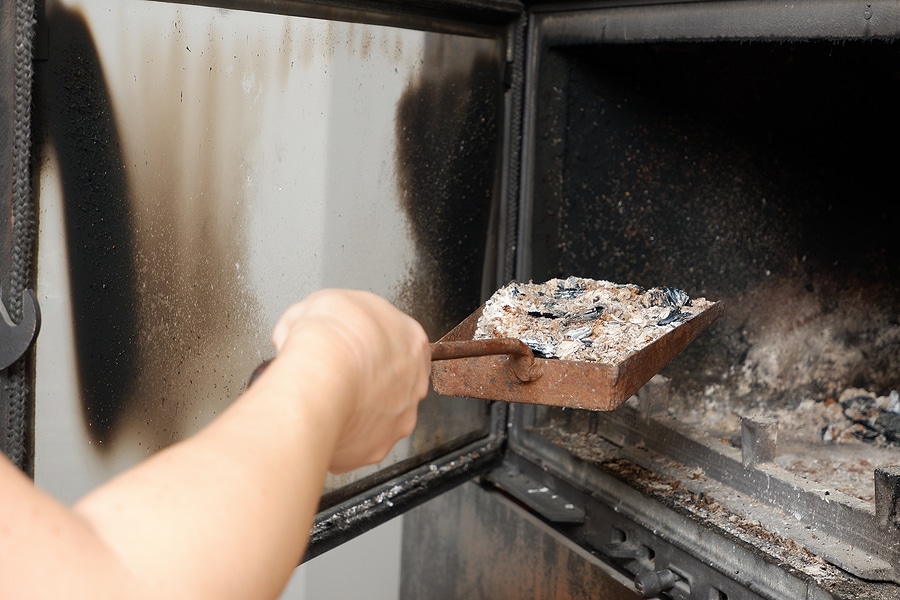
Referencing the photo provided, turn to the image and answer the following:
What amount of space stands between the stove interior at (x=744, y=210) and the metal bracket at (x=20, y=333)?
98 cm

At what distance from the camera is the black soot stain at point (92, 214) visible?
1.02 metres

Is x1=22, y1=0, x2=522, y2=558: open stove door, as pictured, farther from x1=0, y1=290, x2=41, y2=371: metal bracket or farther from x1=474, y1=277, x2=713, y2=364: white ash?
x1=474, y1=277, x2=713, y2=364: white ash

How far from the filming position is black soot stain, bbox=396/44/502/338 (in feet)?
4.88

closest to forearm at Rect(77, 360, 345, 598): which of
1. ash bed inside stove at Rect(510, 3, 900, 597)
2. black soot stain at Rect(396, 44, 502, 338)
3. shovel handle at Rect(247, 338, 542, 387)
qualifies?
shovel handle at Rect(247, 338, 542, 387)

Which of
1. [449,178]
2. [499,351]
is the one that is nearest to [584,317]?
[499,351]

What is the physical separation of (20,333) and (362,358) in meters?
0.61

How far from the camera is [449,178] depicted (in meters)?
1.57

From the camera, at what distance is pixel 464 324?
1229 mm

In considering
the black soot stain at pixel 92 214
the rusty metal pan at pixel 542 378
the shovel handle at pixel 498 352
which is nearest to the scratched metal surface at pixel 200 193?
the black soot stain at pixel 92 214

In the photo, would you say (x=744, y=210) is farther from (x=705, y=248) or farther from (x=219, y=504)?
(x=219, y=504)

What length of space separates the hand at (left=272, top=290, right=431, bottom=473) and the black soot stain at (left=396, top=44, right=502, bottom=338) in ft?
2.65

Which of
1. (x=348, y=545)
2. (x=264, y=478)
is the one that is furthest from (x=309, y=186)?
(x=348, y=545)

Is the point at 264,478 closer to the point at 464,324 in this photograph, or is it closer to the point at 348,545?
the point at 464,324

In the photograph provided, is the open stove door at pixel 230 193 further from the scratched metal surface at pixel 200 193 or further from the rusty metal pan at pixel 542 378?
the rusty metal pan at pixel 542 378
